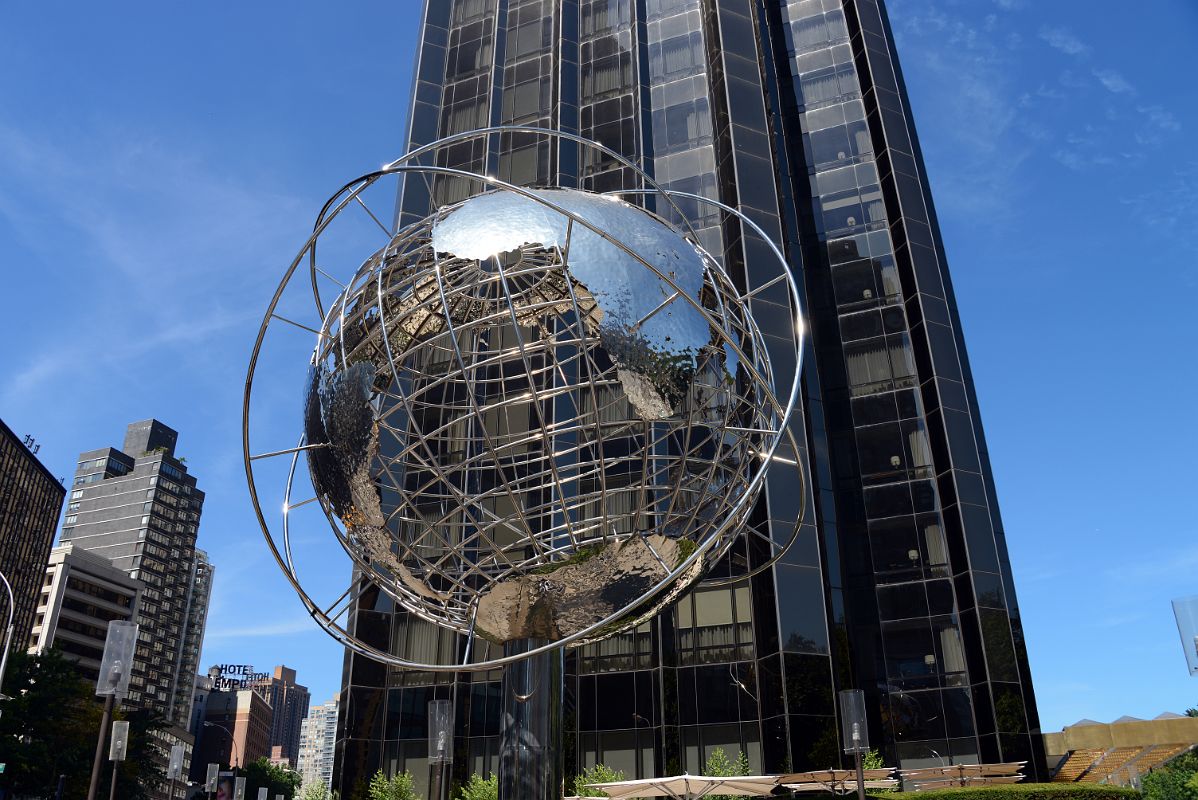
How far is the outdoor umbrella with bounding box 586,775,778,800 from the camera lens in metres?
16.4

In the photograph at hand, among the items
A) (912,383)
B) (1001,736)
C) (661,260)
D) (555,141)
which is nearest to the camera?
(661,260)

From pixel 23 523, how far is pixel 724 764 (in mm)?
76735

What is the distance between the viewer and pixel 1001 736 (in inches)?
1040

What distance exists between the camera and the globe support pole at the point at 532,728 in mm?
9312

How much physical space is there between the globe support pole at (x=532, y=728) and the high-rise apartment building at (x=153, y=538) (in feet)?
393

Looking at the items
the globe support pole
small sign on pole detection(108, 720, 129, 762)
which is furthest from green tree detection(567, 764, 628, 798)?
the globe support pole

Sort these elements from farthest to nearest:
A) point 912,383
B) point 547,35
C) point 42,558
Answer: point 42,558
point 547,35
point 912,383

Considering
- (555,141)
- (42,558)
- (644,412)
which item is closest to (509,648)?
(644,412)

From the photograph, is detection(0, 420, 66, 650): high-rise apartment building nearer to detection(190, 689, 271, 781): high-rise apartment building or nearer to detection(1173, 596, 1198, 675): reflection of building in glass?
detection(190, 689, 271, 781): high-rise apartment building

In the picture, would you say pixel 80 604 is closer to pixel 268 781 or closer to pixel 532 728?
pixel 268 781

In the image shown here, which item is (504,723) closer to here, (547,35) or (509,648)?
(509,648)

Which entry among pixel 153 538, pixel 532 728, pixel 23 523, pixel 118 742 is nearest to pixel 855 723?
pixel 532 728

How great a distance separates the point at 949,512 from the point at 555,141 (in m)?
19.8

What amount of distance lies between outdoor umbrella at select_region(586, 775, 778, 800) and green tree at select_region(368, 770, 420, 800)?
471 inches
